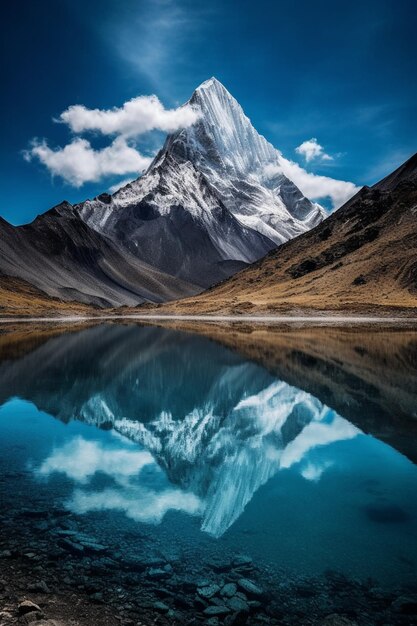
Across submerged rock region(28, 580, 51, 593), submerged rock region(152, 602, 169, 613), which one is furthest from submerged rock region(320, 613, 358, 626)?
submerged rock region(28, 580, 51, 593)

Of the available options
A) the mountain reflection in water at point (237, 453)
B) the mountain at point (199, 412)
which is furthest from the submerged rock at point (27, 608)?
the mountain at point (199, 412)

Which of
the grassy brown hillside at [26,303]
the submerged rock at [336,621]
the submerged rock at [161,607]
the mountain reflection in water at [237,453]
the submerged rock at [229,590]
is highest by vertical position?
the grassy brown hillside at [26,303]

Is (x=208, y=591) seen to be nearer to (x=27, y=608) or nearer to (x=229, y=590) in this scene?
(x=229, y=590)

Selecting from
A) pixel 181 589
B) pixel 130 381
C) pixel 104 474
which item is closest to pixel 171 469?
pixel 104 474

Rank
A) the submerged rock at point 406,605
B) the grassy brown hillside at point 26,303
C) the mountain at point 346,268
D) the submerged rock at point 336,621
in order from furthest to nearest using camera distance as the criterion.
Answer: the grassy brown hillside at point 26,303, the mountain at point 346,268, the submerged rock at point 406,605, the submerged rock at point 336,621

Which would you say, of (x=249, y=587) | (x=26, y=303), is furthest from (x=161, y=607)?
(x=26, y=303)

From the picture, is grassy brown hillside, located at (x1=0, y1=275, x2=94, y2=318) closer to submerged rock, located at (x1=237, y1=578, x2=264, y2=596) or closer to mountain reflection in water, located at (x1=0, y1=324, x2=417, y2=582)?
mountain reflection in water, located at (x1=0, y1=324, x2=417, y2=582)

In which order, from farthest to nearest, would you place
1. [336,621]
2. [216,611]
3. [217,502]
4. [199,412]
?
[199,412], [217,502], [216,611], [336,621]

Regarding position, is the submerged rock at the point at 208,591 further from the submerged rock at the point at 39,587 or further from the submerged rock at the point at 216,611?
the submerged rock at the point at 39,587
